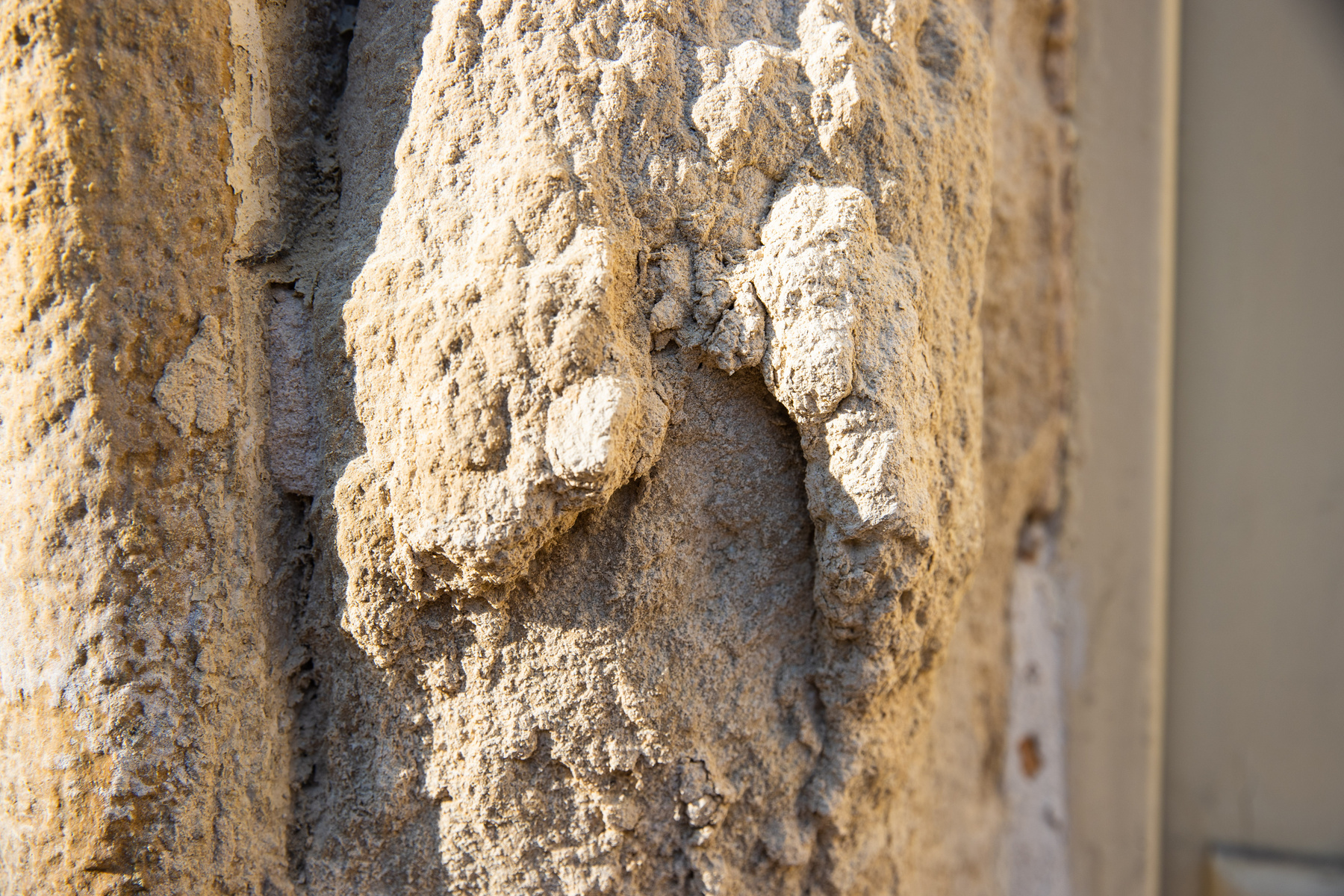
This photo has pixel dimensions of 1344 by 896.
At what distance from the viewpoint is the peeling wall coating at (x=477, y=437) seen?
625 mm

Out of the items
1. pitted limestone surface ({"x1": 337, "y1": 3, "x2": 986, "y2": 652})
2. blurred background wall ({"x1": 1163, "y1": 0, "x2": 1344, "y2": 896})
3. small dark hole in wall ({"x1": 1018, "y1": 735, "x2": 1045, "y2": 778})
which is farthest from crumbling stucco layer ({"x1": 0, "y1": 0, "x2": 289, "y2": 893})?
blurred background wall ({"x1": 1163, "y1": 0, "x2": 1344, "y2": 896})

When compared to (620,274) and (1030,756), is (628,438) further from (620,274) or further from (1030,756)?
(1030,756)

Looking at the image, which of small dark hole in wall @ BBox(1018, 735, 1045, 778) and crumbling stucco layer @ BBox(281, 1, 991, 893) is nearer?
crumbling stucco layer @ BBox(281, 1, 991, 893)

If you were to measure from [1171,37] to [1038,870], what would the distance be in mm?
1137

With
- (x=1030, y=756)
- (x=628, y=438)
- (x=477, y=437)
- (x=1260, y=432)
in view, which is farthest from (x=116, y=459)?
(x=1260, y=432)

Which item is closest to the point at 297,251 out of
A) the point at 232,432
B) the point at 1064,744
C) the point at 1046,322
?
the point at 232,432

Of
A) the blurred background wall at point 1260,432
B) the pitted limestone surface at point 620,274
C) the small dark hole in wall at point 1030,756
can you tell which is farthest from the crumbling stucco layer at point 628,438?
the blurred background wall at point 1260,432

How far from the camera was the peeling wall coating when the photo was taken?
0.63 metres

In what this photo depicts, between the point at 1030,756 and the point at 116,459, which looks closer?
the point at 116,459

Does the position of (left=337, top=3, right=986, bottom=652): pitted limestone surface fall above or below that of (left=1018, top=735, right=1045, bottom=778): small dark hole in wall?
above

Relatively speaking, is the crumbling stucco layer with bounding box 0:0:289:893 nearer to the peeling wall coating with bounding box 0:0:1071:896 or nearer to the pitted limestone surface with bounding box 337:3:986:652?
the peeling wall coating with bounding box 0:0:1071:896

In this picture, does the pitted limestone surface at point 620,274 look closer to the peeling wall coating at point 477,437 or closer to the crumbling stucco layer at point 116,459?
the peeling wall coating at point 477,437

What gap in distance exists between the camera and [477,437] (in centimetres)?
62

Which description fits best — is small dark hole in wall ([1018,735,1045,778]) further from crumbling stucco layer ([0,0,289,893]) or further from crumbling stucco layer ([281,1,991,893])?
crumbling stucco layer ([0,0,289,893])
